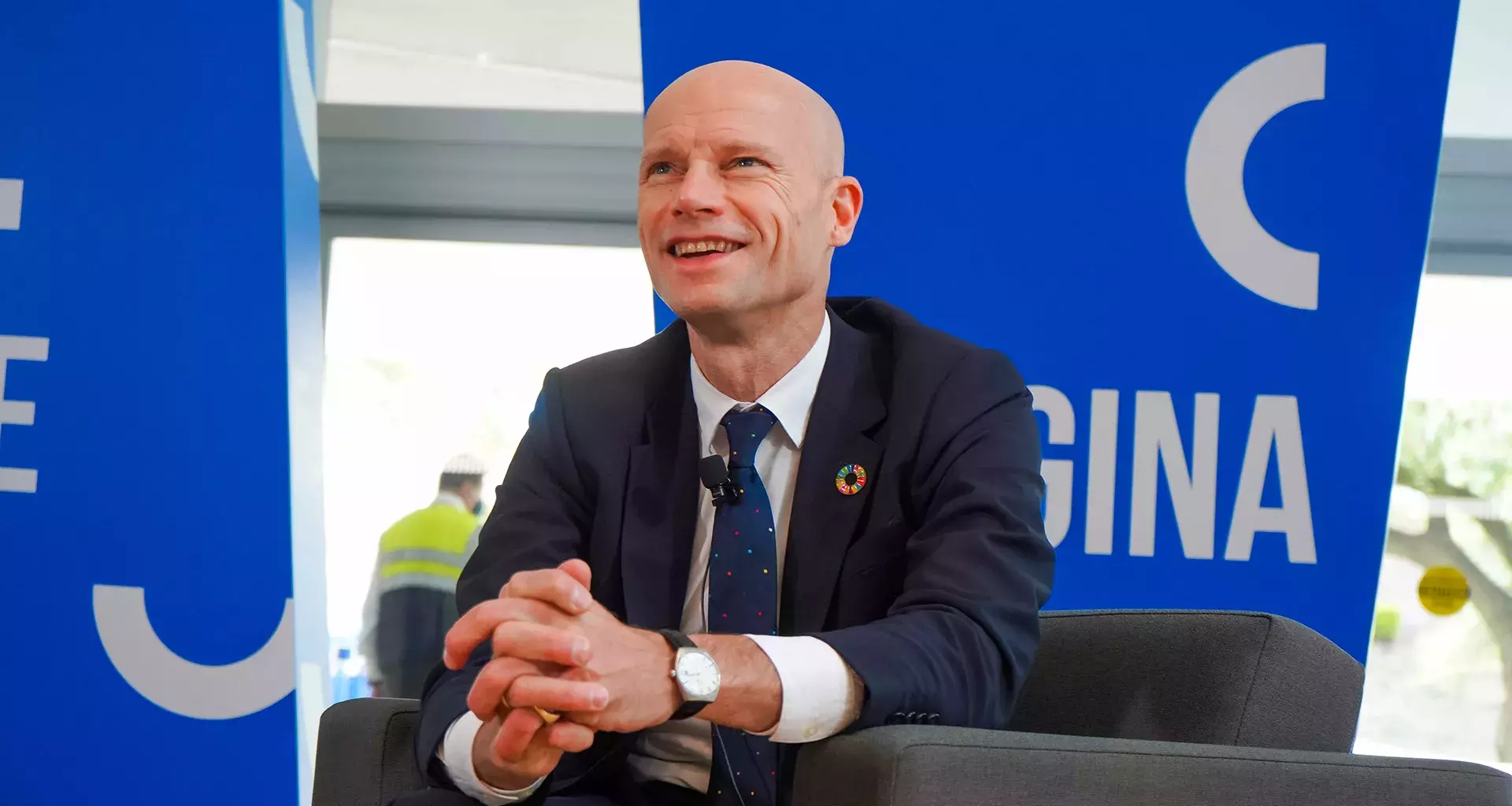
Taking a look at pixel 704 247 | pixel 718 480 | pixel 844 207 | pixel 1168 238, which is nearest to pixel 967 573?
pixel 718 480

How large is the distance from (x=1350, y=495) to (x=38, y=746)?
3.13m

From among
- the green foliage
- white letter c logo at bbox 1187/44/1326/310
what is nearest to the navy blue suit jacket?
white letter c logo at bbox 1187/44/1326/310

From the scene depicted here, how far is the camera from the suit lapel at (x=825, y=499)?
5.10ft

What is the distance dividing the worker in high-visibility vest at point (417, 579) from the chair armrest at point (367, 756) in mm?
2463

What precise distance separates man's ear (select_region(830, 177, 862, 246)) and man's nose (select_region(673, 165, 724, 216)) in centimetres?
22

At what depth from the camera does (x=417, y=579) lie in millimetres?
4113

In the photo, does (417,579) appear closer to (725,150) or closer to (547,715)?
(725,150)

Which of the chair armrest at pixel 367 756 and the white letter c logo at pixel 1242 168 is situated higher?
the white letter c logo at pixel 1242 168

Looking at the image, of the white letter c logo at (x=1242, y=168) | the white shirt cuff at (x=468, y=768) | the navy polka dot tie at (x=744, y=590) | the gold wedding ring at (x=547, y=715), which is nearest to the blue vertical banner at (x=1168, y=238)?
the white letter c logo at (x=1242, y=168)

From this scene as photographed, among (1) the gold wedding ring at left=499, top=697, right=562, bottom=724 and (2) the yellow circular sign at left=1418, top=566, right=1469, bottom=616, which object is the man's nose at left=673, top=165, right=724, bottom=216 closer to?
(1) the gold wedding ring at left=499, top=697, right=562, bottom=724

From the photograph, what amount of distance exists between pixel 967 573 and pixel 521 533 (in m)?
0.54

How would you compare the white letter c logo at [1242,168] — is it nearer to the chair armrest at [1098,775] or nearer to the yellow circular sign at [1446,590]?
the yellow circular sign at [1446,590]

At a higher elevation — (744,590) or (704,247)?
(704,247)

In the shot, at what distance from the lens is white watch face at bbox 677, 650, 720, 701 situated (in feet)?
4.06
